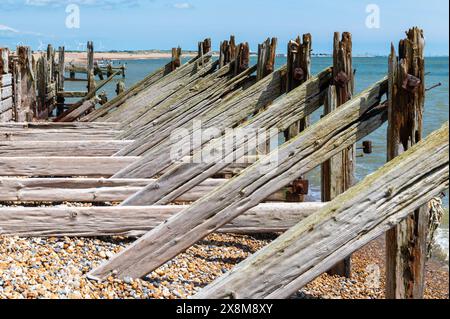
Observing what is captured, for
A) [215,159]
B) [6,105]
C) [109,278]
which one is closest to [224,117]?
[215,159]

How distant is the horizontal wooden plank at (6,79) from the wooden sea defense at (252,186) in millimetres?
8073

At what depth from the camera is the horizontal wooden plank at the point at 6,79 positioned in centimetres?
1143

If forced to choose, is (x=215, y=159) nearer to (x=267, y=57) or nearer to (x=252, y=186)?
(x=252, y=186)

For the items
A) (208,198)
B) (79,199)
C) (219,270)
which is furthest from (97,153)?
(208,198)

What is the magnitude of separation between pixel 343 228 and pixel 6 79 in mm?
10313

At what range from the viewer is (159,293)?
4.47 meters

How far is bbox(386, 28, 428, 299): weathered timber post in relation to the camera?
12.3 feet

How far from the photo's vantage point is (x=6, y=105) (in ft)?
39.0

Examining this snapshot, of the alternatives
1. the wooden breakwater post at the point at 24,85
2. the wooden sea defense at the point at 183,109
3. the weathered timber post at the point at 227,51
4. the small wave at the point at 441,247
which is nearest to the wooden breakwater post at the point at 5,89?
the wooden breakwater post at the point at 24,85

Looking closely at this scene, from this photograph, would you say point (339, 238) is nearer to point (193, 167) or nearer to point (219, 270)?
point (193, 167)

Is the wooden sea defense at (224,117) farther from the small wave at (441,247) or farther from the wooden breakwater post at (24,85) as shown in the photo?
the wooden breakwater post at (24,85)

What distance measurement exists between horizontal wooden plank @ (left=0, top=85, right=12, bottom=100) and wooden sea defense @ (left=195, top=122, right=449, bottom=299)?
961cm

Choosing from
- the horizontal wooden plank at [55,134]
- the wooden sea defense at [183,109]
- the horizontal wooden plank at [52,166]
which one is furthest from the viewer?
the horizontal wooden plank at [55,134]
